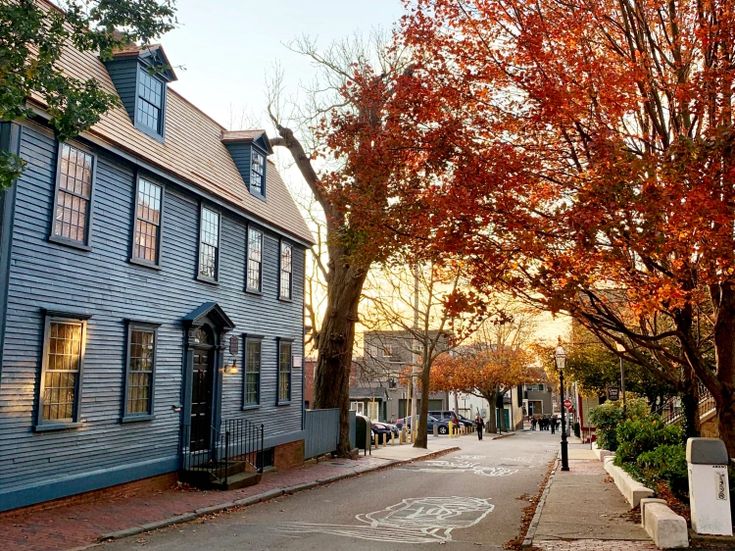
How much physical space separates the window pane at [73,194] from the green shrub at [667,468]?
37.4ft

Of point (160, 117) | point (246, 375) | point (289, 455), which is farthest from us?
point (289, 455)

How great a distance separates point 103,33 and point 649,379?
33.4 m

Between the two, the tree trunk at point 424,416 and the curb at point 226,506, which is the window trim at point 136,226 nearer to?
the curb at point 226,506

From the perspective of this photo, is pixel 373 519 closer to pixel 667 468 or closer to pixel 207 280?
pixel 667 468

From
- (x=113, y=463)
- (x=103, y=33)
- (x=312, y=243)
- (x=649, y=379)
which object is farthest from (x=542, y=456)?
(x=103, y=33)

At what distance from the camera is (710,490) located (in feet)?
32.0

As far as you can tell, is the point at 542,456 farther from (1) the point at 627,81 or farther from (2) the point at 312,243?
(1) the point at 627,81

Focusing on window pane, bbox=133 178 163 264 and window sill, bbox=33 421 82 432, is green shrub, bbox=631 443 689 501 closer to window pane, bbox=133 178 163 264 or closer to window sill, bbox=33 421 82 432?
window sill, bbox=33 421 82 432

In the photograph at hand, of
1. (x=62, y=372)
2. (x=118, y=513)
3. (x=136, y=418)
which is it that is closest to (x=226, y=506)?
(x=118, y=513)

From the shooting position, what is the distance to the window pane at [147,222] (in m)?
14.9

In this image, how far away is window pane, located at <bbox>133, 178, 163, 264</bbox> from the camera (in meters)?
14.9

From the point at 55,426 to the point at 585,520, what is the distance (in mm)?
9184

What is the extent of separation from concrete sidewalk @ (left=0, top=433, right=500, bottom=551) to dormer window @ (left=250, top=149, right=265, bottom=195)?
8.46m

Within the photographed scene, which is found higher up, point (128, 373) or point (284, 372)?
point (284, 372)
